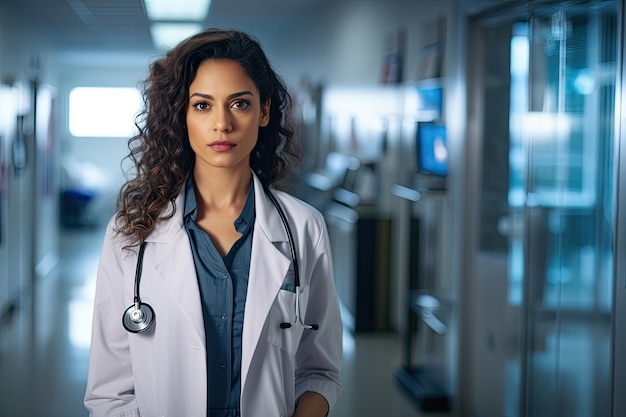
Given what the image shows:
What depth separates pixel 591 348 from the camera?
3.49m

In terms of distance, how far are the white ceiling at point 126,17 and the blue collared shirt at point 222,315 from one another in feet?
9.86

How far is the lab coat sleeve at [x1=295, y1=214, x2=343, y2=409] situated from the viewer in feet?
5.37

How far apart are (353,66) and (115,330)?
17.3 feet

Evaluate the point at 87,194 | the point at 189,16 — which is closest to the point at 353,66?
the point at 189,16

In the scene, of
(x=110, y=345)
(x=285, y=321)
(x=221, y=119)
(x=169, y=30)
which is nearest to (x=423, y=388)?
(x=285, y=321)

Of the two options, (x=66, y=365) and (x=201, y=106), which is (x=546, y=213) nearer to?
(x=201, y=106)

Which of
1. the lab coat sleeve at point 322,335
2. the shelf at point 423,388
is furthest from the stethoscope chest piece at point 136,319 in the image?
the shelf at point 423,388

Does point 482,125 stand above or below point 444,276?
above

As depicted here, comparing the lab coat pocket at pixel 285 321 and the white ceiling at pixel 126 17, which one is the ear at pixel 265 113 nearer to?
the lab coat pocket at pixel 285 321

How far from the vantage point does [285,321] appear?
155cm

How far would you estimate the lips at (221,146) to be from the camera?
1507 millimetres

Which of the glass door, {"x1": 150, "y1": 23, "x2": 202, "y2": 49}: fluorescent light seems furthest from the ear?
{"x1": 150, "y1": 23, "x2": 202, "y2": 49}: fluorescent light

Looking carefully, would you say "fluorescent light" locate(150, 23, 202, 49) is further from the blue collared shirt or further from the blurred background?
the blue collared shirt

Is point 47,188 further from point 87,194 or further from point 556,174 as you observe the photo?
point 556,174
